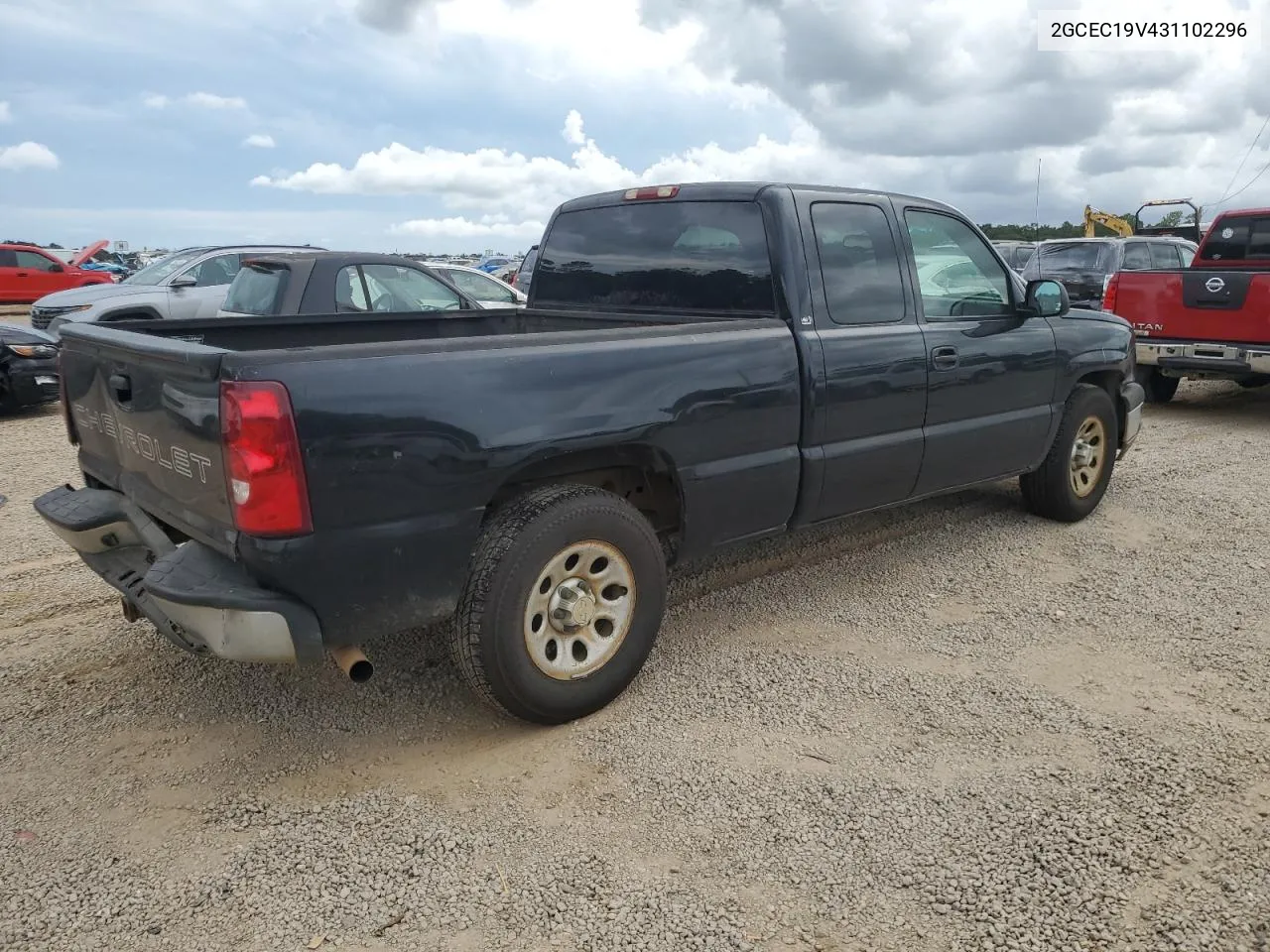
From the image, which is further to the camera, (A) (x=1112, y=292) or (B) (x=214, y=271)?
(B) (x=214, y=271)

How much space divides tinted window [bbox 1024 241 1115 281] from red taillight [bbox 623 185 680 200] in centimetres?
1091

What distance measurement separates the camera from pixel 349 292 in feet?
27.2

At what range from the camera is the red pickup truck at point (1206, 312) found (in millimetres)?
8328

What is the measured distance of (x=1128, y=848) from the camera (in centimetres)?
262

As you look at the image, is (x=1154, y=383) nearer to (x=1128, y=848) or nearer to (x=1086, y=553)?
(x=1086, y=553)

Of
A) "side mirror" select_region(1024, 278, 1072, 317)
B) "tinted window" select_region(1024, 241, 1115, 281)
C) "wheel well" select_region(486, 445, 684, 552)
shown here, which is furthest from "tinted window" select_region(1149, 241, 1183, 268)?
"wheel well" select_region(486, 445, 684, 552)

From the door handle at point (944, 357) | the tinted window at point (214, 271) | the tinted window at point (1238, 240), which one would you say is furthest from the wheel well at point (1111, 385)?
the tinted window at point (214, 271)

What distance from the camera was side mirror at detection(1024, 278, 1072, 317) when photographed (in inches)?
190

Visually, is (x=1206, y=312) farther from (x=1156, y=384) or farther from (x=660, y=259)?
(x=660, y=259)

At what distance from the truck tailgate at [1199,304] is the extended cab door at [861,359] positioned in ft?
19.1

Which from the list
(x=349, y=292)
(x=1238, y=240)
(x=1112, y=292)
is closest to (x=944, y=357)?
(x=349, y=292)

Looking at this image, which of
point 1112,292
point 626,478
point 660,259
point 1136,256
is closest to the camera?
point 626,478

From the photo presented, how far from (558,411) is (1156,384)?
909 cm

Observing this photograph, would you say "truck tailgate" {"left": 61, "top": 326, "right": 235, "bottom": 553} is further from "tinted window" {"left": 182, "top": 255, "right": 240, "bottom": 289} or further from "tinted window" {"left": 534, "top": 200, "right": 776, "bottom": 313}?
"tinted window" {"left": 182, "top": 255, "right": 240, "bottom": 289}
